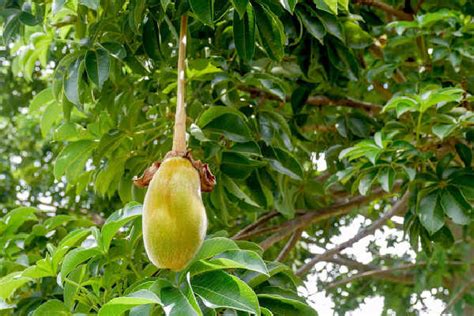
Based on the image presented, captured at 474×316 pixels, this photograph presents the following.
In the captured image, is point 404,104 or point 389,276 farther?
point 389,276

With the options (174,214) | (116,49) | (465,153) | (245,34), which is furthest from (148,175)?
(465,153)

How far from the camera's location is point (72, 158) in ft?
5.11

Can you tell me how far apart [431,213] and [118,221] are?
715mm

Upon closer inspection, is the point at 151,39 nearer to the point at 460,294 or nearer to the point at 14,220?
the point at 14,220

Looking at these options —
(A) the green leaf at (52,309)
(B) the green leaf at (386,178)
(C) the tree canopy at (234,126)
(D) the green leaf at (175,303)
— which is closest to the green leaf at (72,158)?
(C) the tree canopy at (234,126)

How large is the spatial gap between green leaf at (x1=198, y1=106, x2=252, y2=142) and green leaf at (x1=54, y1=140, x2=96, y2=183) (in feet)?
0.97

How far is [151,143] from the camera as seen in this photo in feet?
5.32

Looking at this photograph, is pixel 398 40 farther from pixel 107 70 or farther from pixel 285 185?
pixel 107 70

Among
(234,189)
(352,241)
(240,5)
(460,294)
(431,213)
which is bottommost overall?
(460,294)

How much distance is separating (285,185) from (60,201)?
→ 1.52 metres

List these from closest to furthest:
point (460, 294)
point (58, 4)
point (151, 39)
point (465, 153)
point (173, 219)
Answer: point (173, 219) < point (58, 4) < point (151, 39) < point (465, 153) < point (460, 294)

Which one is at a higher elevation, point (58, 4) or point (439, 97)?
point (58, 4)

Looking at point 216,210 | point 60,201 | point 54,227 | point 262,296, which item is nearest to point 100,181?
point 54,227

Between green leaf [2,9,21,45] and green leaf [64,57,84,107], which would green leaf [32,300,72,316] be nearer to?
green leaf [64,57,84,107]
